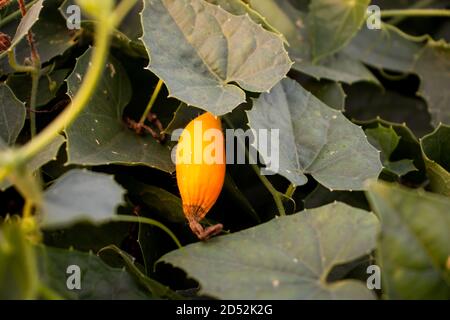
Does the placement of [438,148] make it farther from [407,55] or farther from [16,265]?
[16,265]

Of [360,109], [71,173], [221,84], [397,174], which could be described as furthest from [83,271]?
[360,109]

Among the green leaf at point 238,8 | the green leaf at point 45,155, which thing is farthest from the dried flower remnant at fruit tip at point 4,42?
the green leaf at point 238,8

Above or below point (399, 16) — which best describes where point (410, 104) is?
below

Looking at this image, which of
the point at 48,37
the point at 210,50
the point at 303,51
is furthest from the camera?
Result: the point at 303,51

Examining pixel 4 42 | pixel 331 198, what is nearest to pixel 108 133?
pixel 4 42

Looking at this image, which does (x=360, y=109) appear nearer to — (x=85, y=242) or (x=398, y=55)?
(x=398, y=55)

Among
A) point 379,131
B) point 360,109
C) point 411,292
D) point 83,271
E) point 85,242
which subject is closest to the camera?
point 411,292

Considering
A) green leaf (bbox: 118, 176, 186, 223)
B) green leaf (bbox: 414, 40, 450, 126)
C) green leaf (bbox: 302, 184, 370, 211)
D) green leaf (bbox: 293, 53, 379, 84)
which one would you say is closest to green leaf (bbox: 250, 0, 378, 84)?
green leaf (bbox: 293, 53, 379, 84)
